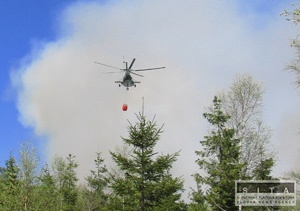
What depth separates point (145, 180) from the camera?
77.6ft

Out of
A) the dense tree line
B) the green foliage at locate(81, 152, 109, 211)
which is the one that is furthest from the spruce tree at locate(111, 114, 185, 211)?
the green foliage at locate(81, 152, 109, 211)

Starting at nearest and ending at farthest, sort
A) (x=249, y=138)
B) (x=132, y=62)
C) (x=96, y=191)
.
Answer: (x=249, y=138) < (x=132, y=62) < (x=96, y=191)

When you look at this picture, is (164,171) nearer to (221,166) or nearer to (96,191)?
(221,166)

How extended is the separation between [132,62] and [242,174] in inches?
583

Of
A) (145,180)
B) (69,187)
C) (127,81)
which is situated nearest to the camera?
(145,180)

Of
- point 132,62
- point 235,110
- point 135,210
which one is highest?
point 132,62

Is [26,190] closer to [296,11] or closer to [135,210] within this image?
[135,210]

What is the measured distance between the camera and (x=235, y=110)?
25.2 metres

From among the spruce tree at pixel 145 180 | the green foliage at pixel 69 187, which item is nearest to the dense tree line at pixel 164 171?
the spruce tree at pixel 145 180

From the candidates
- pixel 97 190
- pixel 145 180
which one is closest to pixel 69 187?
pixel 97 190

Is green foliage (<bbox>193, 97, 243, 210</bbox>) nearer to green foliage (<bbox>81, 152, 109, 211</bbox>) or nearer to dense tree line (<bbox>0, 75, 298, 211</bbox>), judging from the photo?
dense tree line (<bbox>0, 75, 298, 211</bbox>)

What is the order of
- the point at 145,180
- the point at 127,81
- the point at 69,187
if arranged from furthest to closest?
the point at 69,187
the point at 127,81
the point at 145,180

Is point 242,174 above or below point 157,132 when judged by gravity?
below

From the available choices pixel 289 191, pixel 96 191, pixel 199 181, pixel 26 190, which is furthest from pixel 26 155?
pixel 96 191
